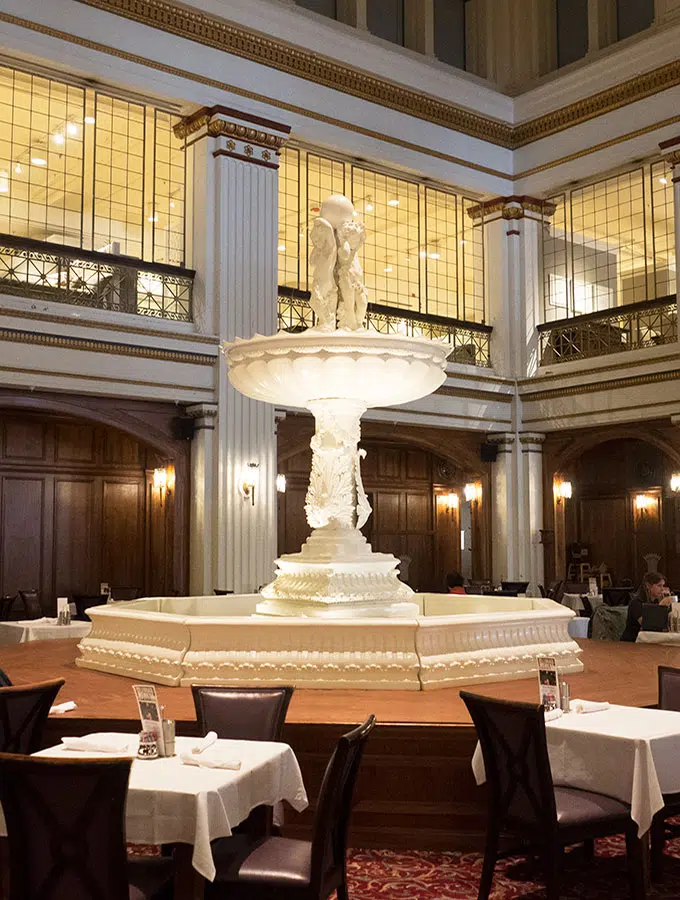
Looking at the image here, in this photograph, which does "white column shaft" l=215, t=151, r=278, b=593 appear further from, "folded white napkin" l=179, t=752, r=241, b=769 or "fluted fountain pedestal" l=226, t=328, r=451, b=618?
"folded white napkin" l=179, t=752, r=241, b=769

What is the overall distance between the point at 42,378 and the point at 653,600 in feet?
21.9

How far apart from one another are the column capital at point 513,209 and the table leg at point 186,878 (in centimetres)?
1367

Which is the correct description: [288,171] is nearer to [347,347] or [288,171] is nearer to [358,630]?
[347,347]

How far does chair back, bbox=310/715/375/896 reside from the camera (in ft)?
10.8

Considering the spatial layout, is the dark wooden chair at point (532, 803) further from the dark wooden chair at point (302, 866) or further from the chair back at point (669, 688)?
the chair back at point (669, 688)

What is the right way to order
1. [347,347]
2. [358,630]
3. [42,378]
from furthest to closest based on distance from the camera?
[42,378], [347,347], [358,630]

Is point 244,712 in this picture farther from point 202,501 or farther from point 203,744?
point 202,501

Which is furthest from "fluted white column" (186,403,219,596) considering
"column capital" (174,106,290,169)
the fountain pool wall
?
the fountain pool wall

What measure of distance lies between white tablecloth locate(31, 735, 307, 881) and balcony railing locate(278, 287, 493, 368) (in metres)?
9.06

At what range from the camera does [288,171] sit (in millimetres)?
16344

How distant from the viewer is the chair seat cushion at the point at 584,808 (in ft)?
12.4

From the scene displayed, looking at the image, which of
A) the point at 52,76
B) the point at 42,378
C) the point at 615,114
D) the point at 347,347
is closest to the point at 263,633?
the point at 347,347

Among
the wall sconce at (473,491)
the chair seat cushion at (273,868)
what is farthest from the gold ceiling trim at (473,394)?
the chair seat cushion at (273,868)

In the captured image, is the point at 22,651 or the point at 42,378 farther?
the point at 42,378
